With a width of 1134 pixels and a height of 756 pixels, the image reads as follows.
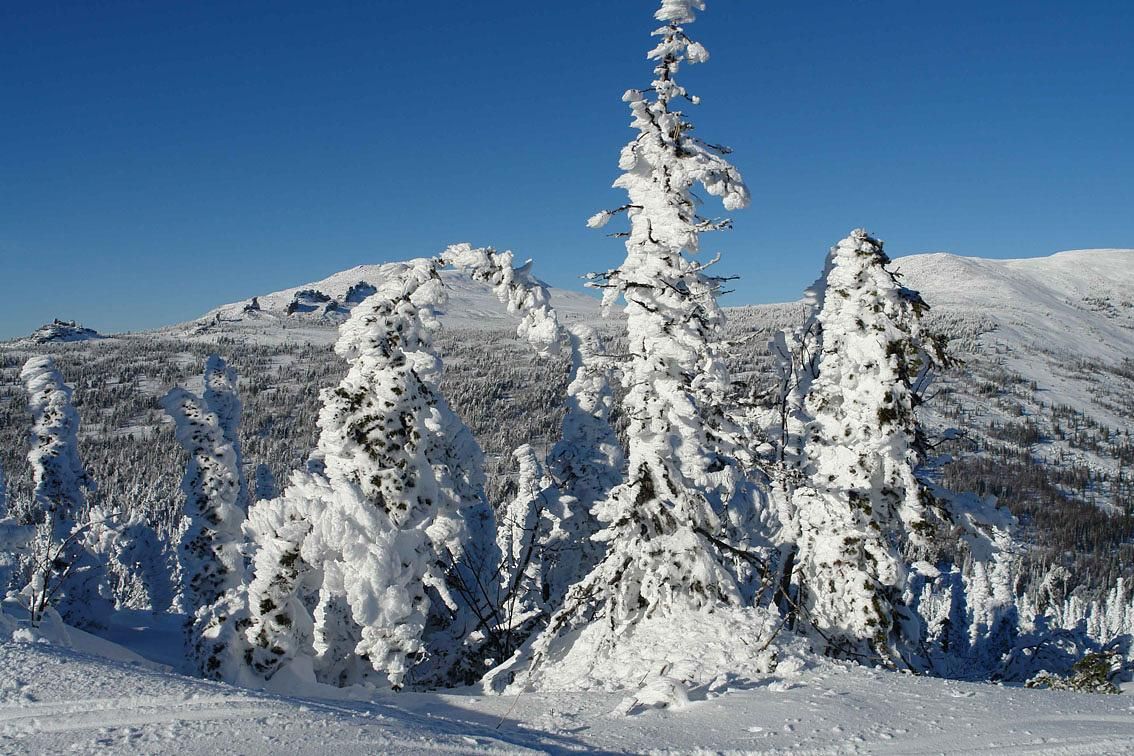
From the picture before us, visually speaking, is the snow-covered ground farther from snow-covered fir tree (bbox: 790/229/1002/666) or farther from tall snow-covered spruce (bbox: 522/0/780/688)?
snow-covered fir tree (bbox: 790/229/1002/666)

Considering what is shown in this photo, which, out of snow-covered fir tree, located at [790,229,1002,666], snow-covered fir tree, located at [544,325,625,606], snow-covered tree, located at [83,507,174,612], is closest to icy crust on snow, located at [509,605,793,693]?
snow-covered fir tree, located at [790,229,1002,666]

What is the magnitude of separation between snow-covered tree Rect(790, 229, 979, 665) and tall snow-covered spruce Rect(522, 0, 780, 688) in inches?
103

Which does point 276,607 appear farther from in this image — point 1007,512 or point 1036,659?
point 1036,659

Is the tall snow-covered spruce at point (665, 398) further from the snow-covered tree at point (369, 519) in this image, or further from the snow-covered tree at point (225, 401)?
the snow-covered tree at point (225, 401)

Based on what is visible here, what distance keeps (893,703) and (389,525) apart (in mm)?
7180

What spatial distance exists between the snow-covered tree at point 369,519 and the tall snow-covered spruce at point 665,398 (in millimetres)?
2535

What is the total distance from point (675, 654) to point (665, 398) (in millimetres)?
3360

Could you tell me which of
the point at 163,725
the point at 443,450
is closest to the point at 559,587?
the point at 443,450

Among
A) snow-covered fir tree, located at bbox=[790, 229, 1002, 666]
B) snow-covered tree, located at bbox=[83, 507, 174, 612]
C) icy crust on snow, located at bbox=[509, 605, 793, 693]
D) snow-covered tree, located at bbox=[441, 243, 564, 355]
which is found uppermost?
snow-covered tree, located at bbox=[441, 243, 564, 355]

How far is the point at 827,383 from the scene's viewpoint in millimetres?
12406

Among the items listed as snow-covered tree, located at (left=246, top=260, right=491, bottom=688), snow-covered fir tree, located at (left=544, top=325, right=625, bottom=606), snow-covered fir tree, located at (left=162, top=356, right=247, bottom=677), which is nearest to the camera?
snow-covered tree, located at (left=246, top=260, right=491, bottom=688)

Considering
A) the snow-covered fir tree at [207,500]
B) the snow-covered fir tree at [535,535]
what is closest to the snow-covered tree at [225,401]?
the snow-covered fir tree at [207,500]

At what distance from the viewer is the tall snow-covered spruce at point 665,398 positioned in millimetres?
9492

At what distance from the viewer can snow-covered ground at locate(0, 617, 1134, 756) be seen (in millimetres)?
4820
